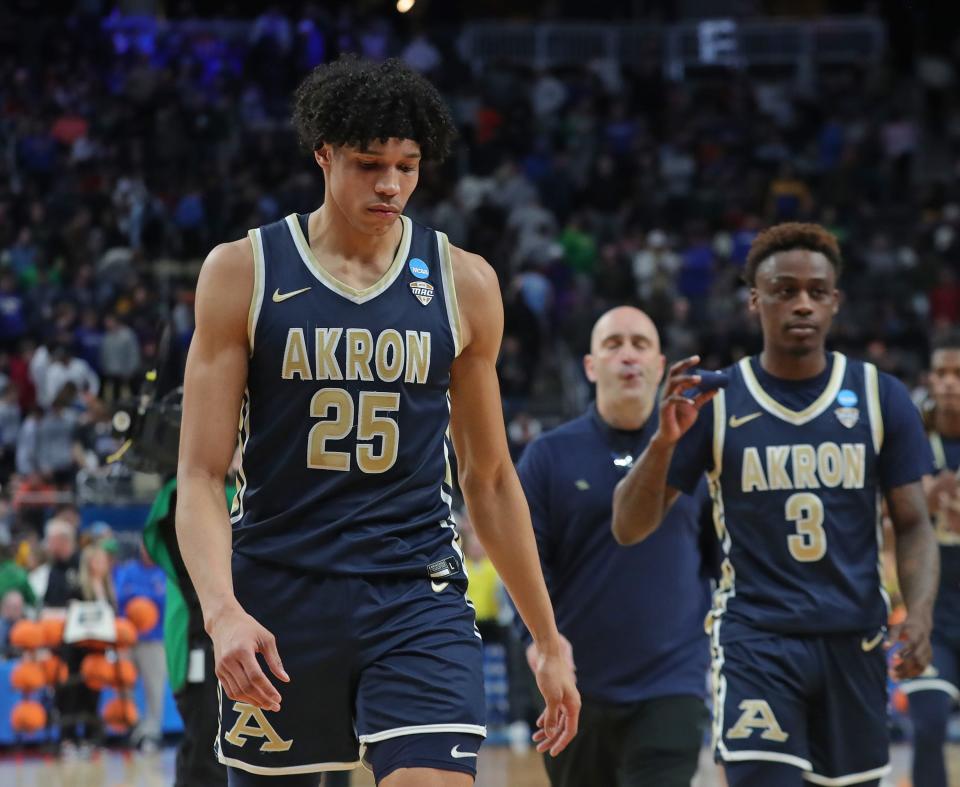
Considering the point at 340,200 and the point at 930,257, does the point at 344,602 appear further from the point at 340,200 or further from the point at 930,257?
the point at 930,257

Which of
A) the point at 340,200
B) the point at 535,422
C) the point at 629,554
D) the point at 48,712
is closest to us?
the point at 340,200

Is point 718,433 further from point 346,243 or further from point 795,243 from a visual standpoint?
point 346,243

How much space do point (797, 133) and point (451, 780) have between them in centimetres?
2353

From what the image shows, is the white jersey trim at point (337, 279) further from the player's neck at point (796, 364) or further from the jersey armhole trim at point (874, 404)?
the jersey armhole trim at point (874, 404)

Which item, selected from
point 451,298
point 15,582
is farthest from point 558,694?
point 15,582

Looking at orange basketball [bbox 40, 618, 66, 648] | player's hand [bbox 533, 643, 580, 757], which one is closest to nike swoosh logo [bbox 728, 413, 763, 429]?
player's hand [bbox 533, 643, 580, 757]

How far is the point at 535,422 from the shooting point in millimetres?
18219

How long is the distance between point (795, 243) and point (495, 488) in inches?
78.7

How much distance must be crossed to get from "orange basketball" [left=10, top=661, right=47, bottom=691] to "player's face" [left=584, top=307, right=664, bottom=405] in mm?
8626

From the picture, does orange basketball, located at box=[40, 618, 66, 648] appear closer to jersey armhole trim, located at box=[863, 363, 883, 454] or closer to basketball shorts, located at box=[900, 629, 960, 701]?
basketball shorts, located at box=[900, 629, 960, 701]

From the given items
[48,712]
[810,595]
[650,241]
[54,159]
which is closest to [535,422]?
[650,241]

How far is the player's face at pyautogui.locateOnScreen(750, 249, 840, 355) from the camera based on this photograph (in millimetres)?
5648

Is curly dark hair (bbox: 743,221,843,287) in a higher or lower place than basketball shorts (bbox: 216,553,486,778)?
higher

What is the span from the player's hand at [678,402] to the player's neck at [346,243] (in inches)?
49.5
